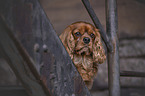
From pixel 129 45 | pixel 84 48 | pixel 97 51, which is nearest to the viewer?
pixel 84 48

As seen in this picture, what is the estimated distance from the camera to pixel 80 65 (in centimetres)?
134

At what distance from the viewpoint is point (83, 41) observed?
4.32 ft

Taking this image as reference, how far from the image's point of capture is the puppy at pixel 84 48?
1.33 m

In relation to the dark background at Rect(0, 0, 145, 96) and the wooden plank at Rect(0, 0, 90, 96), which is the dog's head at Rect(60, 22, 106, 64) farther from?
the dark background at Rect(0, 0, 145, 96)

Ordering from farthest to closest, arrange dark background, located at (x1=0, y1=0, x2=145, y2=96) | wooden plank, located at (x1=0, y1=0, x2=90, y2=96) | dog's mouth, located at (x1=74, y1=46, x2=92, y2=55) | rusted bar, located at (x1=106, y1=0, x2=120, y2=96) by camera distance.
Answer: dark background, located at (x1=0, y1=0, x2=145, y2=96) → dog's mouth, located at (x1=74, y1=46, x2=92, y2=55) → rusted bar, located at (x1=106, y1=0, x2=120, y2=96) → wooden plank, located at (x1=0, y1=0, x2=90, y2=96)

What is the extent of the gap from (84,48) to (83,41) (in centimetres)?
6

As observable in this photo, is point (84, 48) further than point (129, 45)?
No

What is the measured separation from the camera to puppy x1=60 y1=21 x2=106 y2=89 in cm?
133

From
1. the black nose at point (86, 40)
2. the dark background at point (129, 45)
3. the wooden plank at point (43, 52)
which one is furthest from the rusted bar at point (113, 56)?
the dark background at point (129, 45)

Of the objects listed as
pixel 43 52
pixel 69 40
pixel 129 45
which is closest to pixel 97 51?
pixel 69 40

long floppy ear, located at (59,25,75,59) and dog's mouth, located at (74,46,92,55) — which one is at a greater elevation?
long floppy ear, located at (59,25,75,59)

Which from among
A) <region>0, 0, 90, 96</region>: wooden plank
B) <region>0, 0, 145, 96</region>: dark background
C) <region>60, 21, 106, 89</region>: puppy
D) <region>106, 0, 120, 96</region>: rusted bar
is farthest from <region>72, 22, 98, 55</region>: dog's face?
<region>0, 0, 145, 96</region>: dark background

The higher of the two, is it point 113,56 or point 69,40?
point 69,40

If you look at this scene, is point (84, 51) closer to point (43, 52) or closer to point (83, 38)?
point (83, 38)
